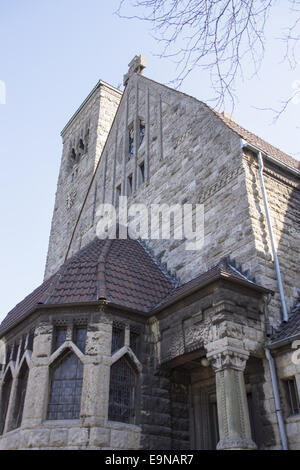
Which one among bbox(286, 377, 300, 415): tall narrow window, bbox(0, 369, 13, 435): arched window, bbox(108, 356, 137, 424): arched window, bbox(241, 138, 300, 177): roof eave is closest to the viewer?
bbox(286, 377, 300, 415): tall narrow window

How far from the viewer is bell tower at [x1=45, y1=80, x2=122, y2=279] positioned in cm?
2131

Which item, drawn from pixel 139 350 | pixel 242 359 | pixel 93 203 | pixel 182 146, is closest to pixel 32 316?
pixel 139 350

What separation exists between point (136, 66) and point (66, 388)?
12.6 metres

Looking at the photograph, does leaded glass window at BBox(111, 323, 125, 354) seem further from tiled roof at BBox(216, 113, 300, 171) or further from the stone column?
tiled roof at BBox(216, 113, 300, 171)

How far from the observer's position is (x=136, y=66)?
1683 centimetres

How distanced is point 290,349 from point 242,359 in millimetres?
784

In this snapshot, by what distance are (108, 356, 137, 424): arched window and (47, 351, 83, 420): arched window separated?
56 cm

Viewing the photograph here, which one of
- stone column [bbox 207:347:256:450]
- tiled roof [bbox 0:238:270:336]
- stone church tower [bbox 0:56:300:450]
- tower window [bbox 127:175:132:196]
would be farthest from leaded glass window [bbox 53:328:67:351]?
tower window [bbox 127:175:132:196]

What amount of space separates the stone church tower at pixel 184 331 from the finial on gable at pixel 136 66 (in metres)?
5.86

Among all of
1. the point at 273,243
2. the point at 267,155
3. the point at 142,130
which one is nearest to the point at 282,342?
the point at 273,243

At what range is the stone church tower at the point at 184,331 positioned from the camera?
731 cm

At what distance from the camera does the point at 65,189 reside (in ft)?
78.1

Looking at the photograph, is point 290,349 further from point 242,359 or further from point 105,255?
point 105,255

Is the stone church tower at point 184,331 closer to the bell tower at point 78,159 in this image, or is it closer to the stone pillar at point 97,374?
the stone pillar at point 97,374
